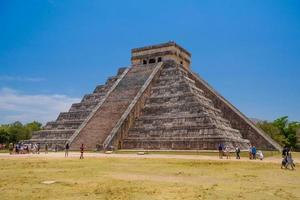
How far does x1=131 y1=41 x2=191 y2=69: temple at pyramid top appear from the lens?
1704 inches

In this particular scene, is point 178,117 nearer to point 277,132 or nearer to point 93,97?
point 93,97

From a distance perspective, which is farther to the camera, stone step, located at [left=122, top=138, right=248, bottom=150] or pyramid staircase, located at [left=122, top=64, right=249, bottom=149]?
pyramid staircase, located at [left=122, top=64, right=249, bottom=149]

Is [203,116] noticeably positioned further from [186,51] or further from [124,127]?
[186,51]

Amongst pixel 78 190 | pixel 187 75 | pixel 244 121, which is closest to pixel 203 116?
pixel 244 121

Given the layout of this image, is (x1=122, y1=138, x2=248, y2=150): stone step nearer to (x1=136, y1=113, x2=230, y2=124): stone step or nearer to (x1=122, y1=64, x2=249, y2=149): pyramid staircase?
(x1=122, y1=64, x2=249, y2=149): pyramid staircase

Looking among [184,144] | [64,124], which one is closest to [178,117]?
[184,144]

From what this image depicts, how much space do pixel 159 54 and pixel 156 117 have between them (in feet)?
41.5

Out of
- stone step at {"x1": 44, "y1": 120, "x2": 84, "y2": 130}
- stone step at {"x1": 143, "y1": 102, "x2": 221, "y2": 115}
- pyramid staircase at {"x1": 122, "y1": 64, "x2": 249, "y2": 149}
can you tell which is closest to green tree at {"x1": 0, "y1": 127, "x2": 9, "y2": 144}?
stone step at {"x1": 44, "y1": 120, "x2": 84, "y2": 130}

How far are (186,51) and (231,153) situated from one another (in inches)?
885

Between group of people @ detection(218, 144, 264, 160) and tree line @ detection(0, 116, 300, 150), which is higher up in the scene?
tree line @ detection(0, 116, 300, 150)

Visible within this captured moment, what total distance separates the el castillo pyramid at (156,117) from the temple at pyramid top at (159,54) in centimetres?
13

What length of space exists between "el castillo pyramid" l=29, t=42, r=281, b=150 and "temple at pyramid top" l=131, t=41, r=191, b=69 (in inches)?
5.0

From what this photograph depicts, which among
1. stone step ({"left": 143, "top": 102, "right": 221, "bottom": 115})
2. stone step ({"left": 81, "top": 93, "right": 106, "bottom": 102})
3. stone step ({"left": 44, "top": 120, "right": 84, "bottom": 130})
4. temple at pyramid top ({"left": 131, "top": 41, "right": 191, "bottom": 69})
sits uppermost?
temple at pyramid top ({"left": 131, "top": 41, "right": 191, "bottom": 69})

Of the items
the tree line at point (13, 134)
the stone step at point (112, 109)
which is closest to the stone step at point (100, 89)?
the stone step at point (112, 109)
